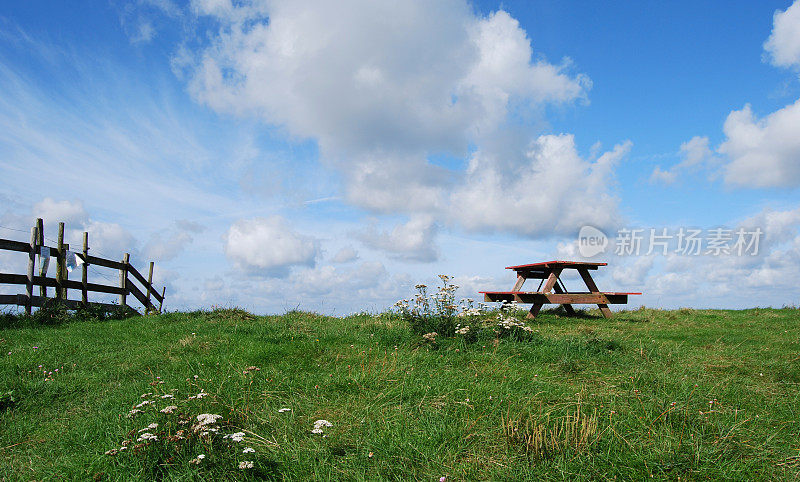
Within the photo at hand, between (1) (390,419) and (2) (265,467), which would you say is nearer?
(2) (265,467)

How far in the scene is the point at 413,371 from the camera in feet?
16.7

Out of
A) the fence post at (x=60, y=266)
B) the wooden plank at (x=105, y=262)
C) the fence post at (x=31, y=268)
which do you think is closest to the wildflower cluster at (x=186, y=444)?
the fence post at (x=31, y=268)

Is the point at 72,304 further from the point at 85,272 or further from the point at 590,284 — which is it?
the point at 590,284

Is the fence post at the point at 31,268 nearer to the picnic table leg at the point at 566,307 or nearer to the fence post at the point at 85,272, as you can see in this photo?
the fence post at the point at 85,272

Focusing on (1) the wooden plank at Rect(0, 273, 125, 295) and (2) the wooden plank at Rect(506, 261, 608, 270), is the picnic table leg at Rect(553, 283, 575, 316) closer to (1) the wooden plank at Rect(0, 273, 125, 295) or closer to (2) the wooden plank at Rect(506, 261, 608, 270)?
(2) the wooden plank at Rect(506, 261, 608, 270)

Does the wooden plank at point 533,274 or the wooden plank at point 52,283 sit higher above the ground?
the wooden plank at point 533,274

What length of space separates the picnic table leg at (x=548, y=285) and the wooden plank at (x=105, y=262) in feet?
41.6

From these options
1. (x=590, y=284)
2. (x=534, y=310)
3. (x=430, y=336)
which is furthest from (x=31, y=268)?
(x=590, y=284)

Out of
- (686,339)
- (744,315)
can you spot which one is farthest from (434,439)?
(744,315)

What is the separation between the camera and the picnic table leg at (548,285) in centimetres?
1201

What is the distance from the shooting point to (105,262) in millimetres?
14430

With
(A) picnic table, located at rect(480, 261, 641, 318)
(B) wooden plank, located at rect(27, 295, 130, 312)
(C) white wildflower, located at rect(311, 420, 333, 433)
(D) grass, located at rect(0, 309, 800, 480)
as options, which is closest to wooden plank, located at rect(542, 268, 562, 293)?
(A) picnic table, located at rect(480, 261, 641, 318)

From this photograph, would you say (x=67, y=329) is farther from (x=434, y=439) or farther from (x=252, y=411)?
(x=434, y=439)

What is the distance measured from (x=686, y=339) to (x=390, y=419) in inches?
317
